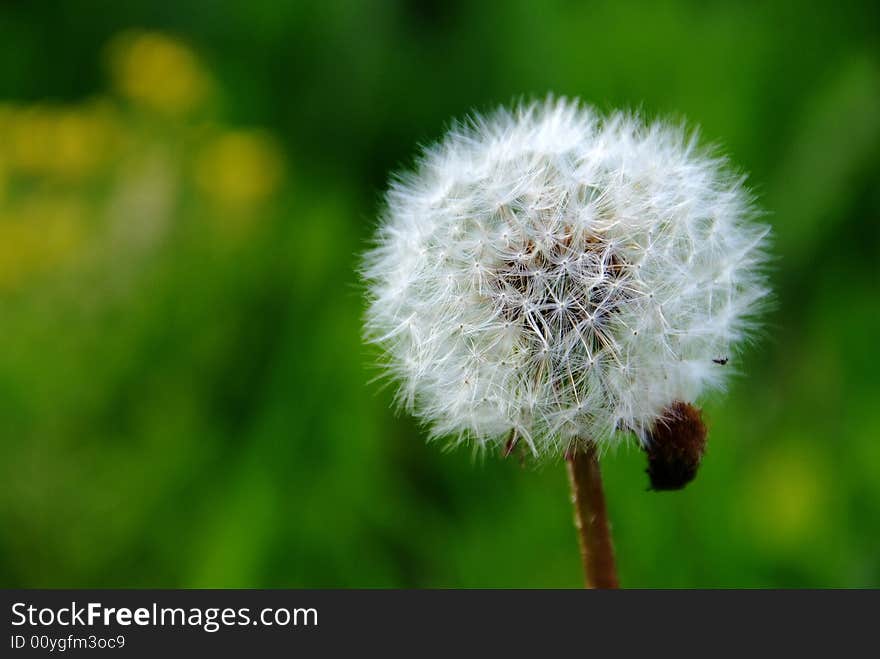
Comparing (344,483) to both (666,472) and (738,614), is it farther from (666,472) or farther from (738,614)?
(666,472)

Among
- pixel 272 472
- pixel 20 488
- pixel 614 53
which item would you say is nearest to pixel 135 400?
pixel 20 488

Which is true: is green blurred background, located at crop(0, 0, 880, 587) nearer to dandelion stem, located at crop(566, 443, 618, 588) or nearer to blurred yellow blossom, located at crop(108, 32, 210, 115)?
blurred yellow blossom, located at crop(108, 32, 210, 115)

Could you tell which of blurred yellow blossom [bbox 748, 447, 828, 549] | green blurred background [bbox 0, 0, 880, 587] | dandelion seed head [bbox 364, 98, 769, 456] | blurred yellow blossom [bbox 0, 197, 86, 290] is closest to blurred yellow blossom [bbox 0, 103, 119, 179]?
green blurred background [bbox 0, 0, 880, 587]

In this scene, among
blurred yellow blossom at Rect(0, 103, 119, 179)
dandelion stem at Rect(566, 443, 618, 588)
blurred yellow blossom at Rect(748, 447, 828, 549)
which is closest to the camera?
dandelion stem at Rect(566, 443, 618, 588)

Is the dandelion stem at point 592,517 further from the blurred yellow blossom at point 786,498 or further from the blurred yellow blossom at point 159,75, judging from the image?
the blurred yellow blossom at point 159,75

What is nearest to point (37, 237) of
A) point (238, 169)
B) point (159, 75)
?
point (238, 169)

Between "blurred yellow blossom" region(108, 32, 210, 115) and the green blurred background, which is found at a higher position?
"blurred yellow blossom" region(108, 32, 210, 115)
